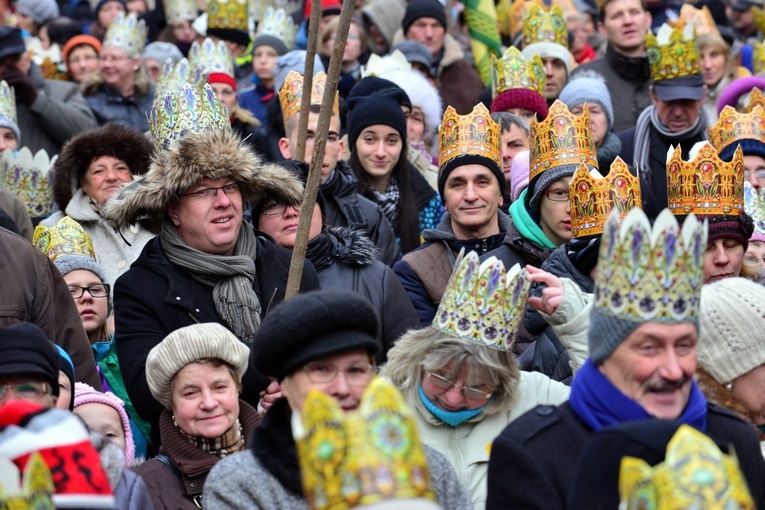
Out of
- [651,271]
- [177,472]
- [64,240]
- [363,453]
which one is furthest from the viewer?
[64,240]

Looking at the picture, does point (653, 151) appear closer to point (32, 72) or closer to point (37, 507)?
point (32, 72)

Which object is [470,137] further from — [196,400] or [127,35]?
[127,35]

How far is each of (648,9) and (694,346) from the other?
10.9 meters

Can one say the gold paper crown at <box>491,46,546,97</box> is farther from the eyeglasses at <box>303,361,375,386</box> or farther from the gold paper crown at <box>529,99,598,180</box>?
the eyeglasses at <box>303,361,375,386</box>

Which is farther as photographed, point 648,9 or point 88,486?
point 648,9

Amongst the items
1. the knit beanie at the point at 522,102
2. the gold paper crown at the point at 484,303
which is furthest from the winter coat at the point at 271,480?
the knit beanie at the point at 522,102

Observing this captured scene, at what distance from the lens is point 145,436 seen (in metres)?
6.87

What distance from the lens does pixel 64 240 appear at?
8086mm

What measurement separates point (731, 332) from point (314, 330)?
1409 mm

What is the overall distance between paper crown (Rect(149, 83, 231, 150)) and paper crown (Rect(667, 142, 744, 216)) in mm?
2211

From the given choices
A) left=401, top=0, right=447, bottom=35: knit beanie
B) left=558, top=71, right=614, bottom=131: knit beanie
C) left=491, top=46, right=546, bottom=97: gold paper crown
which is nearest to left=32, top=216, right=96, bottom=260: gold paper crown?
left=491, top=46, right=546, bottom=97: gold paper crown

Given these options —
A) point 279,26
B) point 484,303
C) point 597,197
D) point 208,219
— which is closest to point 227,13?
point 279,26

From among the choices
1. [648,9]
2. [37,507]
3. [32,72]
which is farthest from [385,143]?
[648,9]

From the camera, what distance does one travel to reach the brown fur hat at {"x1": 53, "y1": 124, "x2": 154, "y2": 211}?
28.8 feet
